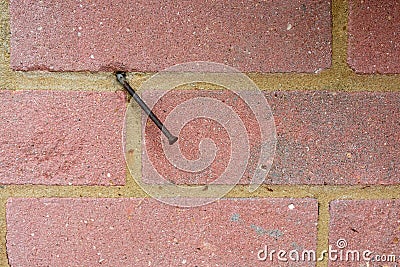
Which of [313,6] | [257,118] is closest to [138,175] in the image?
[257,118]

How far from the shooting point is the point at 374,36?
644mm

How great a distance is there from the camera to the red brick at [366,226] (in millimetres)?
667

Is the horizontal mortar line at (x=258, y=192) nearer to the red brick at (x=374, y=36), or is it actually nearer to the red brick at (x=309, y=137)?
the red brick at (x=309, y=137)

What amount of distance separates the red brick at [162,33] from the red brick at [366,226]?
0.21 meters

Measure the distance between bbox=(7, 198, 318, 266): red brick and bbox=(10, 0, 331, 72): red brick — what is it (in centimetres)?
18

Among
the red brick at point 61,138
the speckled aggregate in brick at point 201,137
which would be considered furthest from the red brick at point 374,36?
the red brick at point 61,138

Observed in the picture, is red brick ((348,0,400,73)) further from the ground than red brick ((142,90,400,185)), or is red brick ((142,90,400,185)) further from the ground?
red brick ((348,0,400,73))

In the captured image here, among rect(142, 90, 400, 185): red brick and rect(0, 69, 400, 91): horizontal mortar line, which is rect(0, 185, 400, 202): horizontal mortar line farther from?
rect(0, 69, 400, 91): horizontal mortar line

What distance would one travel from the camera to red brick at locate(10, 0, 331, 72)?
63 centimetres

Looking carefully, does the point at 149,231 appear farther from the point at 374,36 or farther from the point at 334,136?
the point at 374,36

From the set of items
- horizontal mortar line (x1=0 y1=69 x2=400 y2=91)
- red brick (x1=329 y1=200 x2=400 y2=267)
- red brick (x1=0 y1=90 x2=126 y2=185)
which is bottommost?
red brick (x1=329 y1=200 x2=400 y2=267)

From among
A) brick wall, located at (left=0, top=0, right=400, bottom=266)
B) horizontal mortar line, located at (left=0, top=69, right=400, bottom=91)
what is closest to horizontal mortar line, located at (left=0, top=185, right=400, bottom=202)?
brick wall, located at (left=0, top=0, right=400, bottom=266)

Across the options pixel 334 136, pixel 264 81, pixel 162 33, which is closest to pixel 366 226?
pixel 334 136

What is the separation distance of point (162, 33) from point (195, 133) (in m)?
0.13
